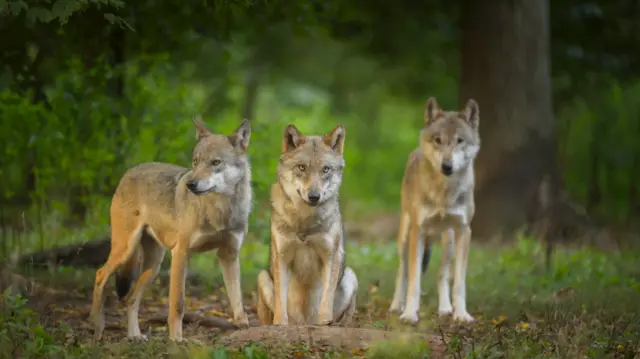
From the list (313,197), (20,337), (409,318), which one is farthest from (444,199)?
(20,337)

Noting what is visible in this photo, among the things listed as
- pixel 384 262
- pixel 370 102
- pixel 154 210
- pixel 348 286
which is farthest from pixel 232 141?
pixel 370 102

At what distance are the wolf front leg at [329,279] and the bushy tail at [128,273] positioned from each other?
64.7 inches

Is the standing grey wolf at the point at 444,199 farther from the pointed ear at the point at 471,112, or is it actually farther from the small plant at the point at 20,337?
the small plant at the point at 20,337

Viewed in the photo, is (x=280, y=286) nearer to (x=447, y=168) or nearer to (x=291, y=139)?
(x=291, y=139)

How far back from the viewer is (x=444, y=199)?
376 inches

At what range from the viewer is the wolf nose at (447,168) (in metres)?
9.41

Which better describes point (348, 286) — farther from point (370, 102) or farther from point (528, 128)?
point (370, 102)

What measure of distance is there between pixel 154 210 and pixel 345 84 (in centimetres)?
1783

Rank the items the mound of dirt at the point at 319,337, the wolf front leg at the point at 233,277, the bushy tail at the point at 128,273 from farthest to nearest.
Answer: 1. the bushy tail at the point at 128,273
2. the wolf front leg at the point at 233,277
3. the mound of dirt at the point at 319,337

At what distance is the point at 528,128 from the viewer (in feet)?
50.5

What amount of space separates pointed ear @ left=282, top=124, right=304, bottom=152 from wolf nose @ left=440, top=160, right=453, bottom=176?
2133mm

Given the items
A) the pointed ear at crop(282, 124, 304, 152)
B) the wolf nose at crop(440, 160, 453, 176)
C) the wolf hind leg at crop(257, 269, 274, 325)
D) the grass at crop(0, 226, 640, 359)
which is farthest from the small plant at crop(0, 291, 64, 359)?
the wolf nose at crop(440, 160, 453, 176)

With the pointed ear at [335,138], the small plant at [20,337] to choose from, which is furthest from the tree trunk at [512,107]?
the small plant at [20,337]

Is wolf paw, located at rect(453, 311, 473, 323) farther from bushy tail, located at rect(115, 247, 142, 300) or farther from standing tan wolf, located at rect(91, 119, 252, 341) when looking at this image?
bushy tail, located at rect(115, 247, 142, 300)
